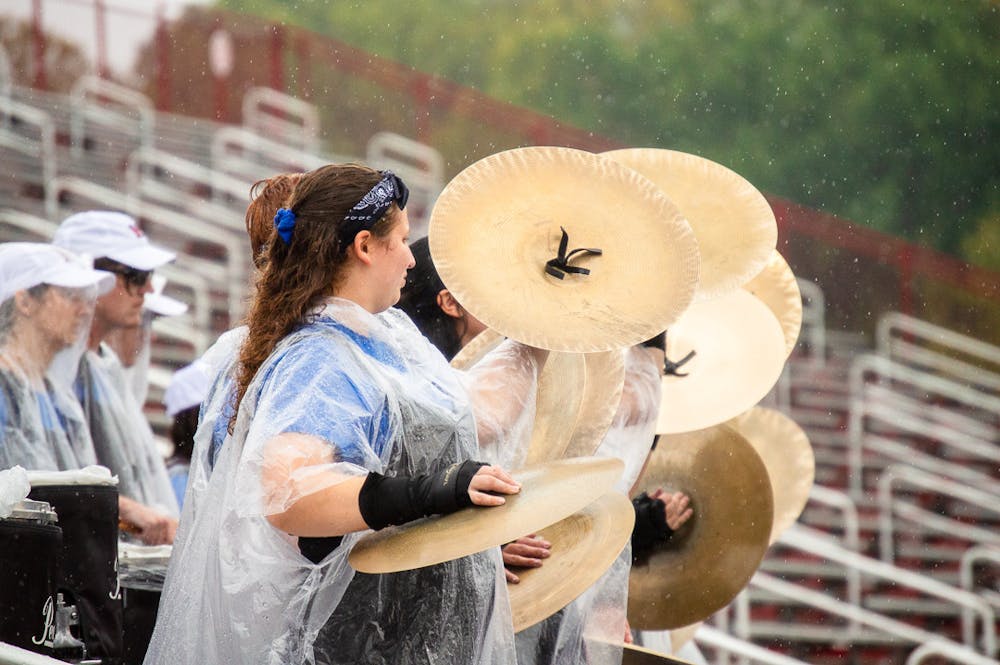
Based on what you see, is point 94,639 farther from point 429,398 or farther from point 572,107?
point 572,107

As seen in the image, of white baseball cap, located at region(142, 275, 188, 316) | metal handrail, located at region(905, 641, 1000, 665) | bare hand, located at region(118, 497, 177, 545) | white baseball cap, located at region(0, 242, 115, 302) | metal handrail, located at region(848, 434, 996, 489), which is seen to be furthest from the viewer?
metal handrail, located at region(848, 434, 996, 489)

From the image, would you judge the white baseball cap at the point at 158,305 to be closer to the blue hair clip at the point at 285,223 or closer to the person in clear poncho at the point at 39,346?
Answer: the person in clear poncho at the point at 39,346

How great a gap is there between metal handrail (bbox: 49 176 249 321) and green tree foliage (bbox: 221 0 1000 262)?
8985mm

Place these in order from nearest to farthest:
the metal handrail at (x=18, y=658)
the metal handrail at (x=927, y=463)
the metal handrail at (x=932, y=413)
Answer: the metal handrail at (x=18, y=658)
the metal handrail at (x=927, y=463)
the metal handrail at (x=932, y=413)

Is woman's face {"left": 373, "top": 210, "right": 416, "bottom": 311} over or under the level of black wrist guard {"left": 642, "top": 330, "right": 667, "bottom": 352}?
over

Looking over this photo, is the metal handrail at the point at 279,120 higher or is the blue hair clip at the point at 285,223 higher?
the blue hair clip at the point at 285,223

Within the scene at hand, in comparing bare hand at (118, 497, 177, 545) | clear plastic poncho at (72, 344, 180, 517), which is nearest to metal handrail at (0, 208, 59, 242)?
clear plastic poncho at (72, 344, 180, 517)

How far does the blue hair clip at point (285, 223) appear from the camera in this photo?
6.93 ft

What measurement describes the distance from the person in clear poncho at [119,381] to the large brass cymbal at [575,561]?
153 cm

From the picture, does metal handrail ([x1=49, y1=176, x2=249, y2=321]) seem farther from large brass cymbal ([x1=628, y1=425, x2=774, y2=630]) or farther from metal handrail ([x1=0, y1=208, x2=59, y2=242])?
large brass cymbal ([x1=628, y1=425, x2=774, y2=630])

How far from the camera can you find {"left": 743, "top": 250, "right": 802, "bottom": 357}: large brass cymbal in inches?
141

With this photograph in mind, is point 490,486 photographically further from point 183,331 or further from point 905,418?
point 905,418

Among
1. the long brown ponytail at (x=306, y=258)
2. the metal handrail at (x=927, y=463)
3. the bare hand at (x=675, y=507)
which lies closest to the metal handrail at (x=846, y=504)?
the metal handrail at (x=927, y=463)

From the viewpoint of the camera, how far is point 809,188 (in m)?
17.8
